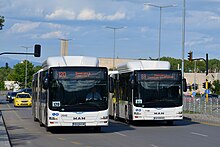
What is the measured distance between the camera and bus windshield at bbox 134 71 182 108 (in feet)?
88.7

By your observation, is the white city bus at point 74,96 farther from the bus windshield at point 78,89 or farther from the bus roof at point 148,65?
the bus roof at point 148,65

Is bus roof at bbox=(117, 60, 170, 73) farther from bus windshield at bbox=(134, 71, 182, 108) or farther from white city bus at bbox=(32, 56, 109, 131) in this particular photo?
white city bus at bbox=(32, 56, 109, 131)

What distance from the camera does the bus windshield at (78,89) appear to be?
72.6 feet

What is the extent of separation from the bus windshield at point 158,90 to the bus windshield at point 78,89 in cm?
474

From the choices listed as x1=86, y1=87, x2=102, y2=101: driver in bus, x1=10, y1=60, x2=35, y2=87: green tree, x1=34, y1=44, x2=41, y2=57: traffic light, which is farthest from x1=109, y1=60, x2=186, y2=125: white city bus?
x1=10, y1=60, x2=35, y2=87: green tree

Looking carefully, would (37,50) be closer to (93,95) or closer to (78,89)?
(78,89)

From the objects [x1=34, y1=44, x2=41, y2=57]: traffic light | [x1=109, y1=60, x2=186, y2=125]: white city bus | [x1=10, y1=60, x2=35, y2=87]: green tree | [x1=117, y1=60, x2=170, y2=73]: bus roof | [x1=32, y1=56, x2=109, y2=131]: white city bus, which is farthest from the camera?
[x1=10, y1=60, x2=35, y2=87]: green tree

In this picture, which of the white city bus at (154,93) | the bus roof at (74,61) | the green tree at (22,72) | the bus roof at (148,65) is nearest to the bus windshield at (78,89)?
the bus roof at (74,61)

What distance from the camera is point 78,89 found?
73.5ft

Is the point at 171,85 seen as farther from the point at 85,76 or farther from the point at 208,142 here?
the point at 208,142

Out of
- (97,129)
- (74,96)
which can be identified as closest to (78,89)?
(74,96)

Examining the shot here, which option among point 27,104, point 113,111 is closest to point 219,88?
point 27,104

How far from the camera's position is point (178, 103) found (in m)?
27.1

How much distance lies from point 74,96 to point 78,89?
0.36 metres
